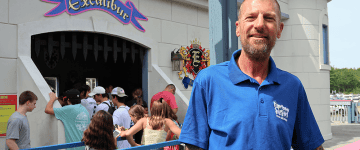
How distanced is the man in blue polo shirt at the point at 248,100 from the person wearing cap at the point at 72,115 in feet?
12.8

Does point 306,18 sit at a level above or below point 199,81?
above

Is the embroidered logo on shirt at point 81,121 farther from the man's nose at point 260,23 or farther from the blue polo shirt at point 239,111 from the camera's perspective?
the man's nose at point 260,23

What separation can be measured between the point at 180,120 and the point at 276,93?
6872 millimetres

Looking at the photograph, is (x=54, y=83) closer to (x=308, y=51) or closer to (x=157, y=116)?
(x=157, y=116)

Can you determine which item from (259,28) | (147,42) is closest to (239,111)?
(259,28)

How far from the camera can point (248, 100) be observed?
142 centimetres

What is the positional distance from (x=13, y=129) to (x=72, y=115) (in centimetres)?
89

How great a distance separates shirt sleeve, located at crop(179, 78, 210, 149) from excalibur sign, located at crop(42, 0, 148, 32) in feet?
19.4

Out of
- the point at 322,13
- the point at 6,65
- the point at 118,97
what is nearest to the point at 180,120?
the point at 118,97

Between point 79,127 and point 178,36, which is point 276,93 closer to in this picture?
point 79,127

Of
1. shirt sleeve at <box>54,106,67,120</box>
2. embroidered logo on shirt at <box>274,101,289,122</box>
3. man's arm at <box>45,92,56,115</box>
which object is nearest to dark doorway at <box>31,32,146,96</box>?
man's arm at <box>45,92,56,115</box>

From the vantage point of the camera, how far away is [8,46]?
588cm

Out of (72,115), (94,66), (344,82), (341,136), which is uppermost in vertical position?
(94,66)

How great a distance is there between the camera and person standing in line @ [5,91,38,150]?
14.4 ft
